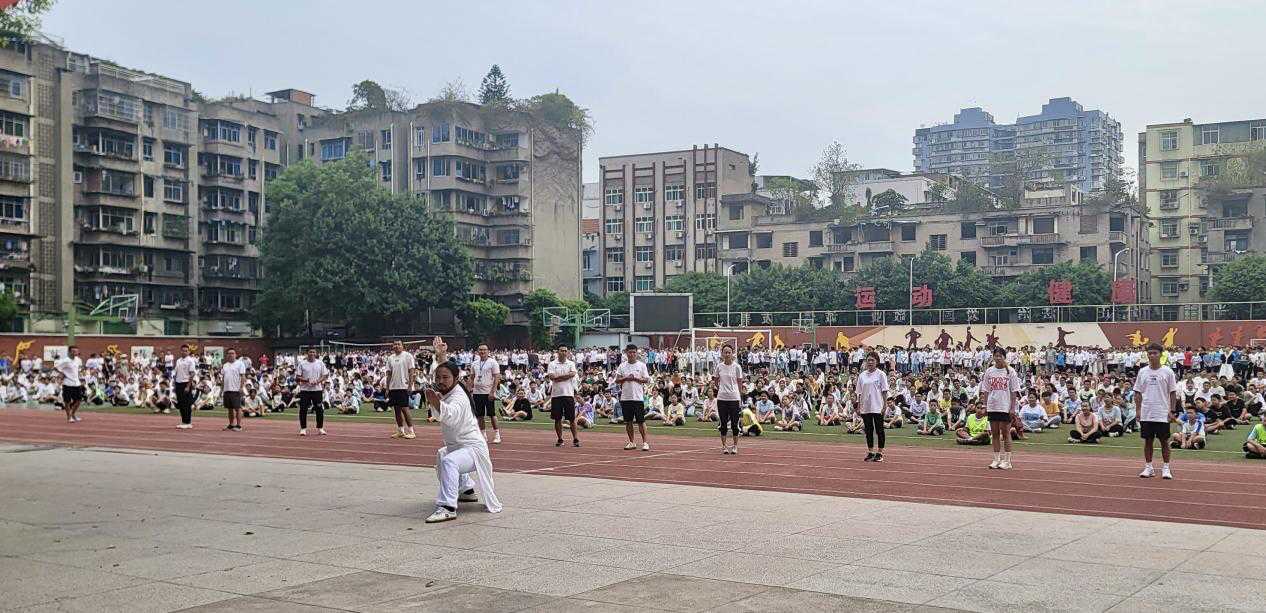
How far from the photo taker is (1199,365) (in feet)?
131

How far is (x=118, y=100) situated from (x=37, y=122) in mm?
5187

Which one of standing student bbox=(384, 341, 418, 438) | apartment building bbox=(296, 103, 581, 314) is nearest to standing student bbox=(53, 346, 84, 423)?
standing student bbox=(384, 341, 418, 438)

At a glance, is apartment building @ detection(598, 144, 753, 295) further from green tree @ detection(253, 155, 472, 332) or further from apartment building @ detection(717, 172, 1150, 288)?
green tree @ detection(253, 155, 472, 332)

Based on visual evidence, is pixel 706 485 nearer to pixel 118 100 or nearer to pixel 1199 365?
pixel 1199 365

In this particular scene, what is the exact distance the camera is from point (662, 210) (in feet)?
303

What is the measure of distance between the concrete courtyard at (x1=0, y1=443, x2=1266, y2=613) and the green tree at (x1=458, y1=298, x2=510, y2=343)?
5648cm

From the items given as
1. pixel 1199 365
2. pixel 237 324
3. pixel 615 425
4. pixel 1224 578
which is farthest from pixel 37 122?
pixel 1224 578

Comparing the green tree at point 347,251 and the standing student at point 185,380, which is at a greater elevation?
the green tree at point 347,251

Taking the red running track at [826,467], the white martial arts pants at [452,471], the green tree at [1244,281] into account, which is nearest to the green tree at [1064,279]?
the green tree at [1244,281]

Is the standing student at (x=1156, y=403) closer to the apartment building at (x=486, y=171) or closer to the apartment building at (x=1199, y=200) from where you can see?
the apartment building at (x=486, y=171)

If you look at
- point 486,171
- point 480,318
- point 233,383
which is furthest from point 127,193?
point 233,383

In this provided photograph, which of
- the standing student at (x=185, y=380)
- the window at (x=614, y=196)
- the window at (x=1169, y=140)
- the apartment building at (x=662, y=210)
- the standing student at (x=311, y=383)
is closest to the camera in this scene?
the standing student at (x=311, y=383)

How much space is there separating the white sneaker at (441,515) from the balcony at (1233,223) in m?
79.9

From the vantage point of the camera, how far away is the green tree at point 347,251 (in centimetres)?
6266
